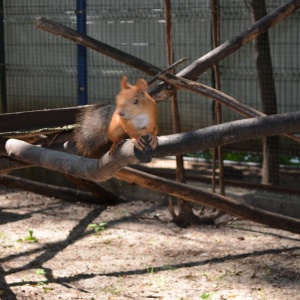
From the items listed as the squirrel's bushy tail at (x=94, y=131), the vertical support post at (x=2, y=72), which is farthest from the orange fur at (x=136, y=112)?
the vertical support post at (x=2, y=72)

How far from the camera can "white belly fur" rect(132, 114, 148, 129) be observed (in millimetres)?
3594

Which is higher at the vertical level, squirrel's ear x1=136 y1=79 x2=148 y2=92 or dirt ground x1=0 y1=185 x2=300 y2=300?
squirrel's ear x1=136 y1=79 x2=148 y2=92

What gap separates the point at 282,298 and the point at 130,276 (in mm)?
1216

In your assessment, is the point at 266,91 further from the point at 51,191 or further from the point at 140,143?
the point at 140,143

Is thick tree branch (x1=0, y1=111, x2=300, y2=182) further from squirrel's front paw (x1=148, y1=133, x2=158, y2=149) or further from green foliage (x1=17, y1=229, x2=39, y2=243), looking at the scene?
green foliage (x1=17, y1=229, x2=39, y2=243)

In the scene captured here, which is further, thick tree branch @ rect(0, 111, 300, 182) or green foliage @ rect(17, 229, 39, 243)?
green foliage @ rect(17, 229, 39, 243)

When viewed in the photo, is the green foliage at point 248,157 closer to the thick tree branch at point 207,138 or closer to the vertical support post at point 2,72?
the vertical support post at point 2,72

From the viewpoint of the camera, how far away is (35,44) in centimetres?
1016

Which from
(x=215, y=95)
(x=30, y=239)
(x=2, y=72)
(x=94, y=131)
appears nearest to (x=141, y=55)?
(x=2, y=72)

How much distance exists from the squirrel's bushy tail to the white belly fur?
0.64m

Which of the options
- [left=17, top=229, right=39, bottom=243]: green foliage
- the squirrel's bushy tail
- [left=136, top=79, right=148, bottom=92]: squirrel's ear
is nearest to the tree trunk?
[left=17, top=229, right=39, bottom=243]: green foliage

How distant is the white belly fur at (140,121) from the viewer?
11.8ft

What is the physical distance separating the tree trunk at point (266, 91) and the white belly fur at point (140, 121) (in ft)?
14.0

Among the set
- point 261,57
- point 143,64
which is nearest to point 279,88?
point 261,57
